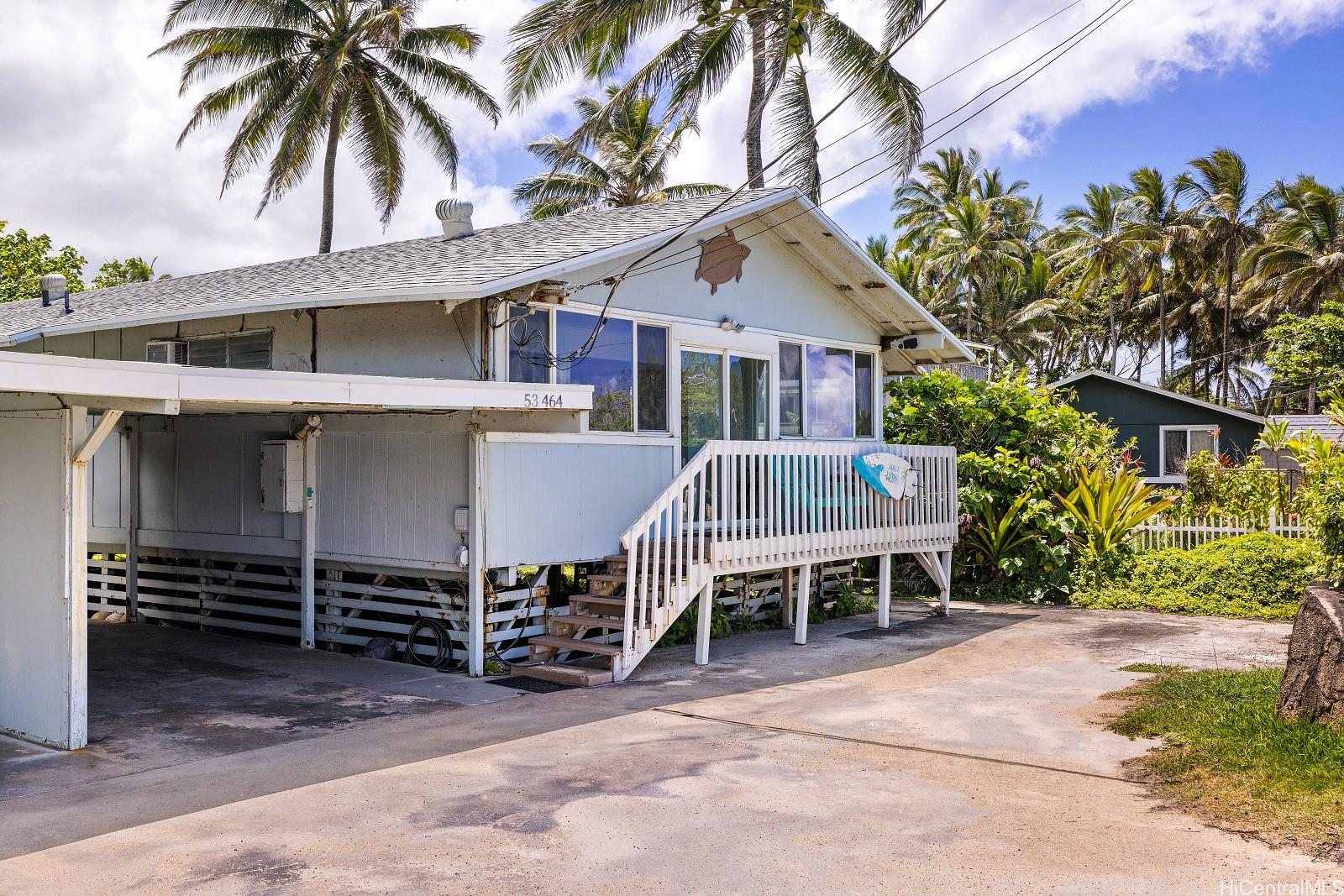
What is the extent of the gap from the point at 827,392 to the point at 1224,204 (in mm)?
30901

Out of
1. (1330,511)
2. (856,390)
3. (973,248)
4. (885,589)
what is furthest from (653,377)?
(973,248)

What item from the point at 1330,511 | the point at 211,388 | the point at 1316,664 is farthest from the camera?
the point at 1330,511

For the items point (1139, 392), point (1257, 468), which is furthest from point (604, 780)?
point (1139, 392)

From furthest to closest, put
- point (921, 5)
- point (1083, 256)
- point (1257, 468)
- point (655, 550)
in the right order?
point (1083, 256), point (921, 5), point (1257, 468), point (655, 550)

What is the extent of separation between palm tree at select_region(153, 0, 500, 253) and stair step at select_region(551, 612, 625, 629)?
682 inches

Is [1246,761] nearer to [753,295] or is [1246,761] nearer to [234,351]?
[753,295]

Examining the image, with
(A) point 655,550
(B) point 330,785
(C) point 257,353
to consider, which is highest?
(C) point 257,353

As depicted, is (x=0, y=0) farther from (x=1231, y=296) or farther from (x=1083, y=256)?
(x=1231, y=296)

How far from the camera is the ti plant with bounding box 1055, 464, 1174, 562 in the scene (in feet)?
46.2

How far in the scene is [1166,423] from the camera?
25.3 metres

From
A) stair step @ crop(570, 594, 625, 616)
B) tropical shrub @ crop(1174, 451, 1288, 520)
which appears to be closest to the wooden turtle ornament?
stair step @ crop(570, 594, 625, 616)

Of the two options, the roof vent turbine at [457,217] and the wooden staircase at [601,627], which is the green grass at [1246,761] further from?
the roof vent turbine at [457,217]

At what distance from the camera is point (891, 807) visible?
218 inches

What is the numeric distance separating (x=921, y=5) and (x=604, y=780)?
50.5 feet
